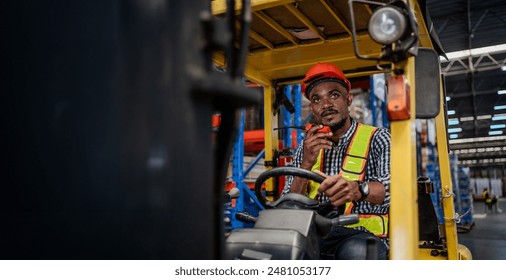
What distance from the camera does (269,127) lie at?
139 inches

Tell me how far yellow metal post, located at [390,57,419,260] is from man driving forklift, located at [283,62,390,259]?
16 cm

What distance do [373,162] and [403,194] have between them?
98 centimetres

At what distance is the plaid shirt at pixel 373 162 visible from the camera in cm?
241

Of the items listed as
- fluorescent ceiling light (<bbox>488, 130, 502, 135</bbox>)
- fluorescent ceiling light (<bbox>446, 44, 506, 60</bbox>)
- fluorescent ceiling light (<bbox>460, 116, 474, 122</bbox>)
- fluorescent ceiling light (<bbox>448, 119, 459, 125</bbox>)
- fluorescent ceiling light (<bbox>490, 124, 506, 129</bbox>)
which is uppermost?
fluorescent ceiling light (<bbox>446, 44, 506, 60</bbox>)

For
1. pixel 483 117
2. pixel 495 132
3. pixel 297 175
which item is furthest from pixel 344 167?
pixel 495 132

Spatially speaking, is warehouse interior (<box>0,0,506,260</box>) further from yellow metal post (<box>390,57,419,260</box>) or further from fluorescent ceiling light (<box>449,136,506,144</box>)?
fluorescent ceiling light (<box>449,136,506,144</box>)

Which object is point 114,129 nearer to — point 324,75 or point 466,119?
point 324,75

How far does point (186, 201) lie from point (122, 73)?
0.34 m

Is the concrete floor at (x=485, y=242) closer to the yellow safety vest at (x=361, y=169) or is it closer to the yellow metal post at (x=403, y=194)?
the yellow safety vest at (x=361, y=169)

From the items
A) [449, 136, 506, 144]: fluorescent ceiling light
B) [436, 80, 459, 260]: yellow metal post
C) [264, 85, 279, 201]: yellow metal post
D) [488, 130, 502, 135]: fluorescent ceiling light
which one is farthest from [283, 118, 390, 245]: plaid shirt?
[488, 130, 502, 135]: fluorescent ceiling light

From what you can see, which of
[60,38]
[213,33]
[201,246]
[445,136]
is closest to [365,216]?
[445,136]

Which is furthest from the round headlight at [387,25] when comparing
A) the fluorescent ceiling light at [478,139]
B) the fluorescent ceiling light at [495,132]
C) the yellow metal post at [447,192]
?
the fluorescent ceiling light at [495,132]

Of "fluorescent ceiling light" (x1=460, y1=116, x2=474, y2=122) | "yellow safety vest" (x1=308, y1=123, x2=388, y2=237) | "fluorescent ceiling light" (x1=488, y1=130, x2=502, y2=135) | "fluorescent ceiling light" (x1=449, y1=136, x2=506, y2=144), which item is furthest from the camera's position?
"fluorescent ceiling light" (x1=449, y1=136, x2=506, y2=144)

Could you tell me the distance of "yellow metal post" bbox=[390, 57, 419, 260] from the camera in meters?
1.57
